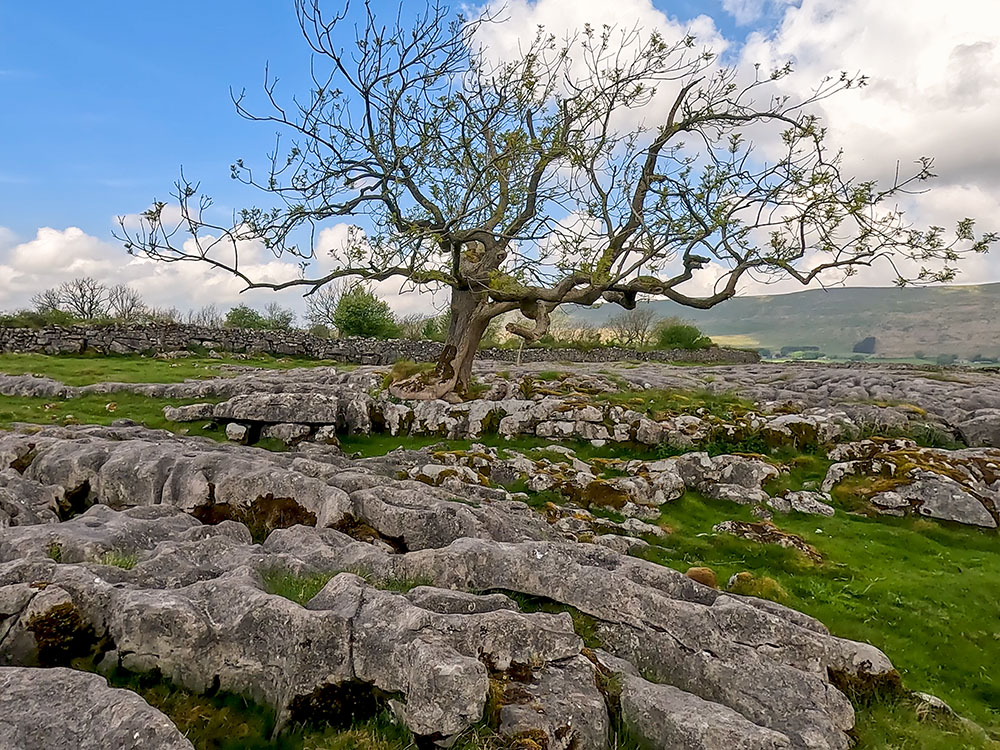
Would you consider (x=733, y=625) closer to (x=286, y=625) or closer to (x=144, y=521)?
(x=286, y=625)

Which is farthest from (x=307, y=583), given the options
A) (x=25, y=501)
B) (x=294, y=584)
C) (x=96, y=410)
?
(x=96, y=410)

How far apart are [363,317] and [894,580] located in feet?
187

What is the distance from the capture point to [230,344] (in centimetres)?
4959

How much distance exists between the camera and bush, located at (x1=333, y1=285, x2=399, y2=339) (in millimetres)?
62375

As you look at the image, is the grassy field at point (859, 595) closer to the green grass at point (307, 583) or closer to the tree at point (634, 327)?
the green grass at point (307, 583)

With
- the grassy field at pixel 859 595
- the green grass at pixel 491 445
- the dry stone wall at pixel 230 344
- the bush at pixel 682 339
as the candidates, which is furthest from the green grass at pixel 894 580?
the bush at pixel 682 339

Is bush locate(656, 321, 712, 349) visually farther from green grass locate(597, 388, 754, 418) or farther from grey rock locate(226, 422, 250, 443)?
grey rock locate(226, 422, 250, 443)

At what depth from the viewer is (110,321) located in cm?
4675

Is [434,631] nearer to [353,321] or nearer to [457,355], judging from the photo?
[457,355]

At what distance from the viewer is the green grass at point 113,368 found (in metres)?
30.0

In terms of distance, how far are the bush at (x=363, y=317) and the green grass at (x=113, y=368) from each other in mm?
18165

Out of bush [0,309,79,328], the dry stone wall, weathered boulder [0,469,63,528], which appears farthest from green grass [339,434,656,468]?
bush [0,309,79,328]

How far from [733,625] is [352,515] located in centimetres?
671

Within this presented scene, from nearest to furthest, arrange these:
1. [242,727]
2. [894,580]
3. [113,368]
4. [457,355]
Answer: [242,727] → [894,580] → [457,355] → [113,368]
